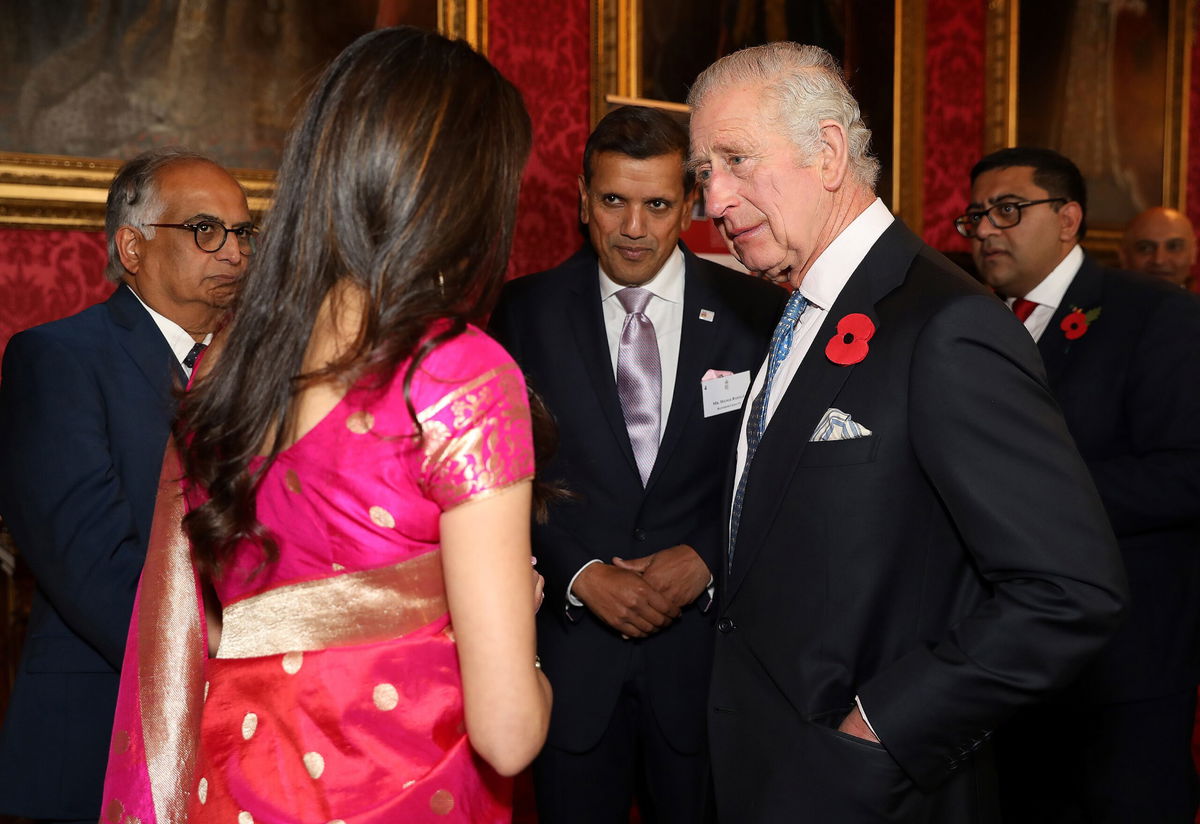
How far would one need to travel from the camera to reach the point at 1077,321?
306 cm

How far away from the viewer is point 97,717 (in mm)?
2115

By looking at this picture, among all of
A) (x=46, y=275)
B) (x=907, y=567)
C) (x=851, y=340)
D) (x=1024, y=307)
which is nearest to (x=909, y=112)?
(x=1024, y=307)

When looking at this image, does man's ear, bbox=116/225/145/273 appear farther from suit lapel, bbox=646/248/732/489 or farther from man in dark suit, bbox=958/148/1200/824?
man in dark suit, bbox=958/148/1200/824

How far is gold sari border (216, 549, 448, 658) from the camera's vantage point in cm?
137

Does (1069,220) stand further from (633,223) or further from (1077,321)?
(633,223)

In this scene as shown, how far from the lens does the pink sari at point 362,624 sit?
4.24 ft

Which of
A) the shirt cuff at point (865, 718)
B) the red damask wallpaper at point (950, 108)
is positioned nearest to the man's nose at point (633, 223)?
the shirt cuff at point (865, 718)

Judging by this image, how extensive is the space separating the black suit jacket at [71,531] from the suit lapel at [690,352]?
1204mm

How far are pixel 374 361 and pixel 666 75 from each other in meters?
3.76

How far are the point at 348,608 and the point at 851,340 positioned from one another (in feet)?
2.82

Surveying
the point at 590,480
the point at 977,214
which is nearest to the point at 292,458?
the point at 590,480

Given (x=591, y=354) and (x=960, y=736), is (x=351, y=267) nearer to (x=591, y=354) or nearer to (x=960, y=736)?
(x=960, y=736)

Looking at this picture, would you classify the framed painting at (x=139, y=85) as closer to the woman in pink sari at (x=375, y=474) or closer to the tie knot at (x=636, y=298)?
the tie knot at (x=636, y=298)

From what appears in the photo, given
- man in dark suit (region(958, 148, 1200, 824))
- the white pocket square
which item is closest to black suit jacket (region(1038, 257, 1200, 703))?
man in dark suit (region(958, 148, 1200, 824))
